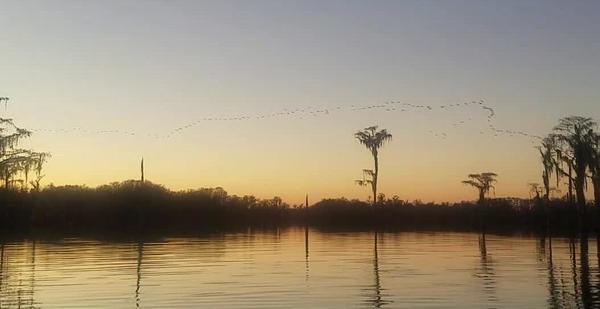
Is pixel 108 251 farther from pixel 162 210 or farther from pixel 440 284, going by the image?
pixel 162 210

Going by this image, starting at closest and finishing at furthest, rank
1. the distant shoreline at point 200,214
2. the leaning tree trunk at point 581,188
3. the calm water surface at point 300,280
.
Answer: the calm water surface at point 300,280
the leaning tree trunk at point 581,188
the distant shoreline at point 200,214

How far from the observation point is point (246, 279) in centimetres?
2095

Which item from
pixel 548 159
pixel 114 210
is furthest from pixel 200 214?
pixel 548 159

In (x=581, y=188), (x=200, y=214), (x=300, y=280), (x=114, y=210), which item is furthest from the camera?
(x=200, y=214)

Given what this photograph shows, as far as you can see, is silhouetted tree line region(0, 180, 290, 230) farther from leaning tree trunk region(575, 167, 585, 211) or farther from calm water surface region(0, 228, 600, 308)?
leaning tree trunk region(575, 167, 585, 211)

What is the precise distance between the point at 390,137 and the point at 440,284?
66050mm

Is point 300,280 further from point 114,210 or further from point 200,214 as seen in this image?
point 200,214

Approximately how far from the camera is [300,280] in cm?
2088

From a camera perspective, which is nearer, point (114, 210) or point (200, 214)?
point (114, 210)

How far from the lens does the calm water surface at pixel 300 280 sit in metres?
16.3

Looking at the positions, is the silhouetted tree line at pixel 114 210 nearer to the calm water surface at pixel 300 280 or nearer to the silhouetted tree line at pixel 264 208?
the silhouetted tree line at pixel 264 208

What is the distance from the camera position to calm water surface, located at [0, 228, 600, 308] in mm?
16344

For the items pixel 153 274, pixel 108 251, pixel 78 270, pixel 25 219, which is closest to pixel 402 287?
pixel 153 274

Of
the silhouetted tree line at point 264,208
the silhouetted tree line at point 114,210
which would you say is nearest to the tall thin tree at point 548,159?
the silhouetted tree line at point 264,208
